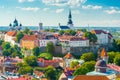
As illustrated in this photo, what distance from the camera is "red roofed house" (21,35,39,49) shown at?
4696 cm

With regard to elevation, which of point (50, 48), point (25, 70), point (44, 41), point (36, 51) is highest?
point (44, 41)

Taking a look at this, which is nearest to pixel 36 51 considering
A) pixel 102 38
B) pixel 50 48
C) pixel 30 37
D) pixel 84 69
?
pixel 50 48

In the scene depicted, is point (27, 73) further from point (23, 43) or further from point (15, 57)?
point (23, 43)

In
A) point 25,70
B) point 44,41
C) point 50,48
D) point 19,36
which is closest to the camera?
point 25,70

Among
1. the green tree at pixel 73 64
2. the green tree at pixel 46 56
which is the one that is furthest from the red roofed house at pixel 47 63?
the green tree at pixel 46 56

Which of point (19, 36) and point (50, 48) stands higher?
point (19, 36)

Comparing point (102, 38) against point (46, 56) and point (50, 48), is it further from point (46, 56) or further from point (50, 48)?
point (46, 56)

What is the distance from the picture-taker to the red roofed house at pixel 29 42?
154 ft

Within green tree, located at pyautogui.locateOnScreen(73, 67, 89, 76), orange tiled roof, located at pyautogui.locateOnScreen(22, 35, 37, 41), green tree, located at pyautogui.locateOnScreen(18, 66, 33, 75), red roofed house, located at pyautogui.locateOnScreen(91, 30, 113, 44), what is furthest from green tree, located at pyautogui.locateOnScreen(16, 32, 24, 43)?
green tree, located at pyautogui.locateOnScreen(73, 67, 89, 76)

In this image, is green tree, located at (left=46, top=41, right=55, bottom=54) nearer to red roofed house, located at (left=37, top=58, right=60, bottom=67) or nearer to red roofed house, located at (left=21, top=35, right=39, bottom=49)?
red roofed house, located at (left=21, top=35, right=39, bottom=49)

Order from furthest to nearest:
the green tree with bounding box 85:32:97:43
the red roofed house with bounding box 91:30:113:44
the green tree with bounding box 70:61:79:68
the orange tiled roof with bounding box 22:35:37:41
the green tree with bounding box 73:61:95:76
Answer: the red roofed house with bounding box 91:30:113:44 < the orange tiled roof with bounding box 22:35:37:41 < the green tree with bounding box 85:32:97:43 < the green tree with bounding box 70:61:79:68 < the green tree with bounding box 73:61:95:76

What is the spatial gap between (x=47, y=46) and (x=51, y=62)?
17.8 ft

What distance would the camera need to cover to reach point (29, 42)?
157 ft

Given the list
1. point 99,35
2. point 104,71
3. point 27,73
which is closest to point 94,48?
point 99,35
